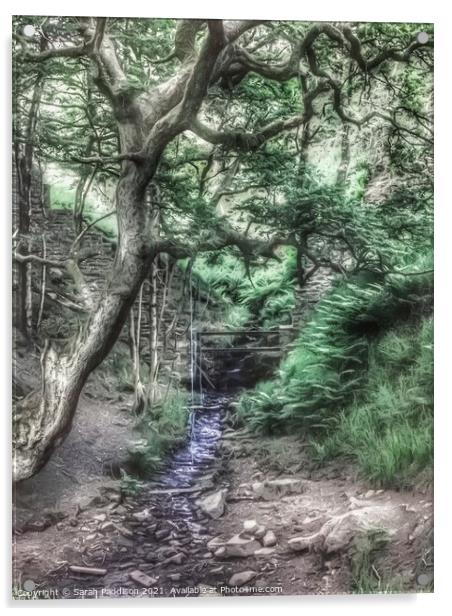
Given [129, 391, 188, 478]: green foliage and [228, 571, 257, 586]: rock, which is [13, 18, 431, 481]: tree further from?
[228, 571, 257, 586]: rock

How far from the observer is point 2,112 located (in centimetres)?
280

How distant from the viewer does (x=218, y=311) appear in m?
2.85

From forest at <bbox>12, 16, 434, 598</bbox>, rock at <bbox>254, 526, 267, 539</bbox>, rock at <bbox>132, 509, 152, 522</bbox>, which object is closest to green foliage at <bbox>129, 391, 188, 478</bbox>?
forest at <bbox>12, 16, 434, 598</bbox>

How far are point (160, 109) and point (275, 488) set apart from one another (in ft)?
5.65

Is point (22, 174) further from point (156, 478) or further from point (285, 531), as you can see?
point (285, 531)

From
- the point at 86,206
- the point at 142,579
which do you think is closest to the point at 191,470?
the point at 142,579

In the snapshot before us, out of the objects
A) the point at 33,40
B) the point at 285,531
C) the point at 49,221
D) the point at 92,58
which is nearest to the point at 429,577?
the point at 285,531

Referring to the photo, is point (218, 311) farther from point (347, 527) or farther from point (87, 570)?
point (87, 570)

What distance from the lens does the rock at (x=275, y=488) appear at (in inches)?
111

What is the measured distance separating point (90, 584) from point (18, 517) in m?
0.42

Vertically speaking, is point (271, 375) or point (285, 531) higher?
point (271, 375)

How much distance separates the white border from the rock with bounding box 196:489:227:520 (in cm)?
38

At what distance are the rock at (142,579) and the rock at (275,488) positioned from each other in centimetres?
57
